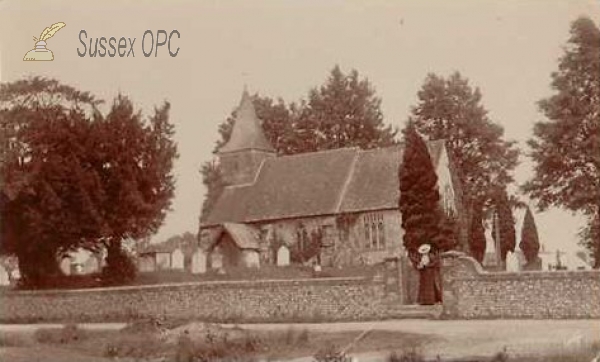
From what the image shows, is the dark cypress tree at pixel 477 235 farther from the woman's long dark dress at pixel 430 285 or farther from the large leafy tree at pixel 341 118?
the large leafy tree at pixel 341 118

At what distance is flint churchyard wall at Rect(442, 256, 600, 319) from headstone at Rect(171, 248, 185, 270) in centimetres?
537

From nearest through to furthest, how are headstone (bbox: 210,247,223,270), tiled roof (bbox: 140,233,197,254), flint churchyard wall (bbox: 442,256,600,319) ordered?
1. flint churchyard wall (bbox: 442,256,600,319)
2. tiled roof (bbox: 140,233,197,254)
3. headstone (bbox: 210,247,223,270)

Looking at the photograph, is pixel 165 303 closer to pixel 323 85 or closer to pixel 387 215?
pixel 323 85

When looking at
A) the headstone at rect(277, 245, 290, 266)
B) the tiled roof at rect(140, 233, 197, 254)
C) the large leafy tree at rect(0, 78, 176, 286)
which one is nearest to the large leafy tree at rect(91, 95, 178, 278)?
the large leafy tree at rect(0, 78, 176, 286)

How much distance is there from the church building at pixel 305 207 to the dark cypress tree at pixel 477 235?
390 mm

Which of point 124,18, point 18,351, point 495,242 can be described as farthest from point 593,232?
point 18,351

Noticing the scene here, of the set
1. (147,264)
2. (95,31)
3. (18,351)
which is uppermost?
(95,31)

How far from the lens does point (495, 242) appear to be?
15391mm

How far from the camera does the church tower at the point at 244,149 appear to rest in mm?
13383

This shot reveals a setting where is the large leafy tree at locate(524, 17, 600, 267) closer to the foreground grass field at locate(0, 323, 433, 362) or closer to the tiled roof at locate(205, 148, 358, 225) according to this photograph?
the foreground grass field at locate(0, 323, 433, 362)

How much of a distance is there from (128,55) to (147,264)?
3897mm

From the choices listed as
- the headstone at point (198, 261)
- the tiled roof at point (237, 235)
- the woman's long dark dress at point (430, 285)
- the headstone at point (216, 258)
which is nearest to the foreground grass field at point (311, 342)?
the woman's long dark dress at point (430, 285)

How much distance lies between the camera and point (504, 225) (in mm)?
14820

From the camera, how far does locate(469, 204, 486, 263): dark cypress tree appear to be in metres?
15.1
